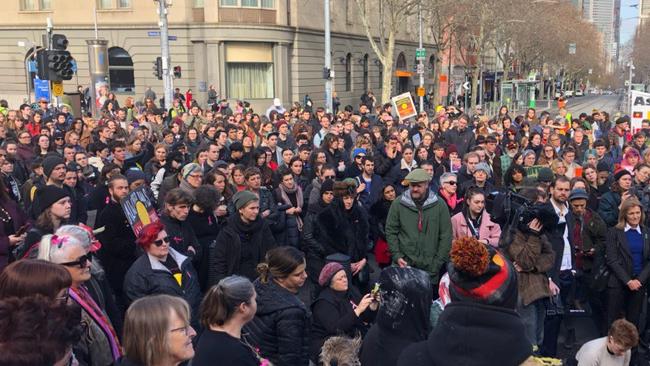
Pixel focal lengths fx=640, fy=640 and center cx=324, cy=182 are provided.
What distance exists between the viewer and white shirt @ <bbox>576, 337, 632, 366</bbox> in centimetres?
524

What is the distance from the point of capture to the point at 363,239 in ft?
23.6

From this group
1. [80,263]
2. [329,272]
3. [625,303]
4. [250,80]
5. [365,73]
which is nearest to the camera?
[80,263]

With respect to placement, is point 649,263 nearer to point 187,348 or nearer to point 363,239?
point 363,239

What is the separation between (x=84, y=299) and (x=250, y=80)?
3260 cm

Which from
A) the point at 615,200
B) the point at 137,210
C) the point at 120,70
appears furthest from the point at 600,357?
the point at 120,70

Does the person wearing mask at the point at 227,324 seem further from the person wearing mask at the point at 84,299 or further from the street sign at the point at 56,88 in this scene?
the street sign at the point at 56,88

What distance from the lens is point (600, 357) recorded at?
5.26 meters

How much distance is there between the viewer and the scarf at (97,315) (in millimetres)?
3732

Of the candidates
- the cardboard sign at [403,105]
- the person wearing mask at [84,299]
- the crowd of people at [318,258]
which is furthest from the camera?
the cardboard sign at [403,105]

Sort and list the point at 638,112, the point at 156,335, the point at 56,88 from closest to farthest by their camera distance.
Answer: the point at 156,335
the point at 56,88
the point at 638,112

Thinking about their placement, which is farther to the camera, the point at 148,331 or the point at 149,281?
the point at 149,281

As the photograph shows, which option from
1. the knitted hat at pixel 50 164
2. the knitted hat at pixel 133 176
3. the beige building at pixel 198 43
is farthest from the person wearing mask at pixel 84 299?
the beige building at pixel 198 43

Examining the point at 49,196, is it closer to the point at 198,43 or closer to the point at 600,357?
the point at 600,357

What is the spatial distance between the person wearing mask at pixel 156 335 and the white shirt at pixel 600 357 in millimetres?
3638
